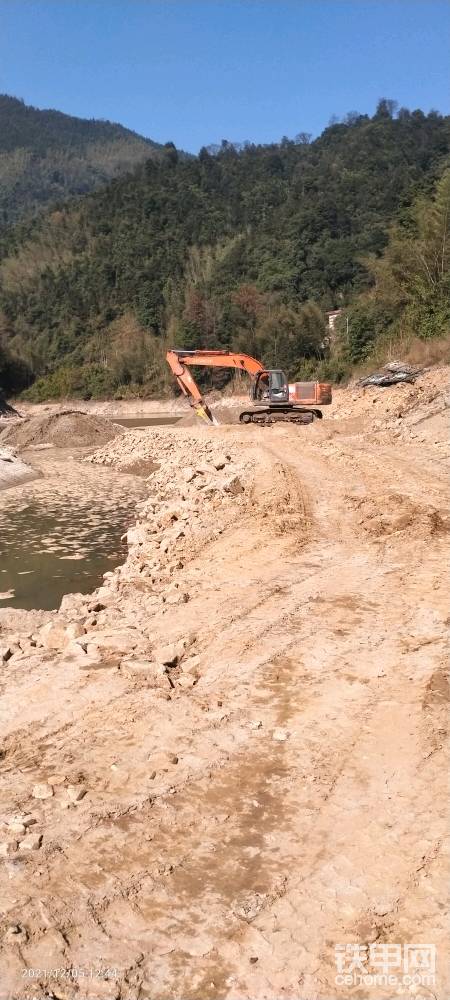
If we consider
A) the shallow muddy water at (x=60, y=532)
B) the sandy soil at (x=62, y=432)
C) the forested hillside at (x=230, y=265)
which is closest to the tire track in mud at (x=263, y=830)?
the shallow muddy water at (x=60, y=532)

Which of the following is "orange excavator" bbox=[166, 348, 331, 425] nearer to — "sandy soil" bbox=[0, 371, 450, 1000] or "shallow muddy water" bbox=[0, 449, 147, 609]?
"shallow muddy water" bbox=[0, 449, 147, 609]

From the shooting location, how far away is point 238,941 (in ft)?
9.26

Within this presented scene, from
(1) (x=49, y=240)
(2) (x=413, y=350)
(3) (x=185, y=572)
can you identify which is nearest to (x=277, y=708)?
(3) (x=185, y=572)

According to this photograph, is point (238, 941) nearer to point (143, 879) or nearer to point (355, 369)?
point (143, 879)

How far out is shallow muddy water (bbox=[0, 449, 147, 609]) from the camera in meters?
10.1

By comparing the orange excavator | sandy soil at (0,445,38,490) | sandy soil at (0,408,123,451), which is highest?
the orange excavator

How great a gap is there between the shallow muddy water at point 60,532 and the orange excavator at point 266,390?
465 cm

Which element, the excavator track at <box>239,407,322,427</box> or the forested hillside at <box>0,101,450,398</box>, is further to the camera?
the forested hillside at <box>0,101,450,398</box>

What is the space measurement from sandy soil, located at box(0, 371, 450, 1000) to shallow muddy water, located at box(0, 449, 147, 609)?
6.33 ft

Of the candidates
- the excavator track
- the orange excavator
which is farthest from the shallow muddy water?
the excavator track

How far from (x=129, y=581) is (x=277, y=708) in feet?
13.7

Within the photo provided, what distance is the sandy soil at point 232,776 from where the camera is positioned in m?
2.79

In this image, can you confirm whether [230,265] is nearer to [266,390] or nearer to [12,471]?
[266,390]

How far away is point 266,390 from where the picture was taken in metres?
23.3
